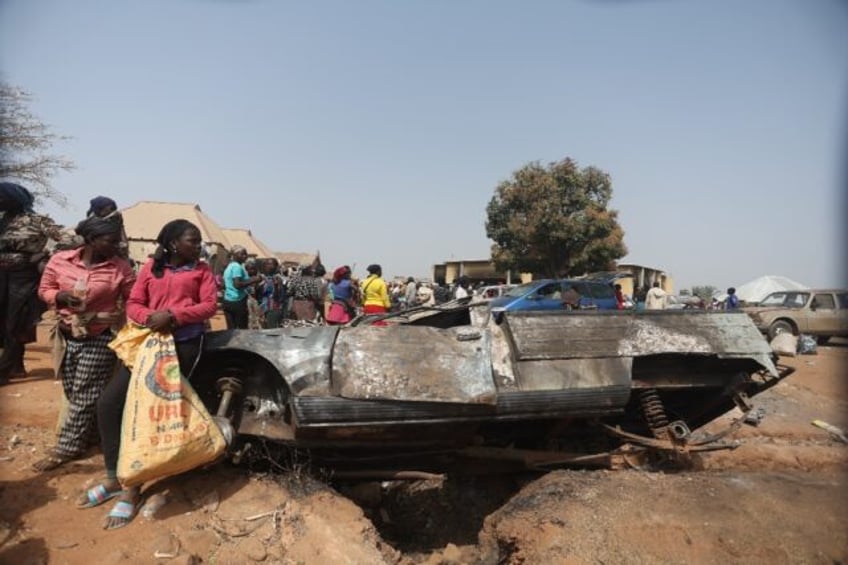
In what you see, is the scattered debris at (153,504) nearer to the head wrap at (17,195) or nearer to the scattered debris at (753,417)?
the head wrap at (17,195)

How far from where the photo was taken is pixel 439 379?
10.1ft

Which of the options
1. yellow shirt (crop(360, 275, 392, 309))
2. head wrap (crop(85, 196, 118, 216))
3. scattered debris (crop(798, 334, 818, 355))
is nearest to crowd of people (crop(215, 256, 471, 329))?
yellow shirt (crop(360, 275, 392, 309))

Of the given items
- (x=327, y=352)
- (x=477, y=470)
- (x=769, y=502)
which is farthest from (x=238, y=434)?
(x=769, y=502)

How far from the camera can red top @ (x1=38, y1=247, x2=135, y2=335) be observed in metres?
3.10

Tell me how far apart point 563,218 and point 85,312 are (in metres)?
22.3

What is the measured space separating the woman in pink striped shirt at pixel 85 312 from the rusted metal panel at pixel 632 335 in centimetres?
253

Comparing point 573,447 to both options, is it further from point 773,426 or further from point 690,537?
point 773,426

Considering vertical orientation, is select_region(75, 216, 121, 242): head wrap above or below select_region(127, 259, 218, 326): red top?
above

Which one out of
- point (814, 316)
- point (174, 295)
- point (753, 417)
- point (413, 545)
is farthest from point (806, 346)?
point (174, 295)

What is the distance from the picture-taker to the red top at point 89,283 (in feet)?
10.2

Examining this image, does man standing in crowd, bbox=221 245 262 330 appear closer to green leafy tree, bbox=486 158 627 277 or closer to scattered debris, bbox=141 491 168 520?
scattered debris, bbox=141 491 168 520

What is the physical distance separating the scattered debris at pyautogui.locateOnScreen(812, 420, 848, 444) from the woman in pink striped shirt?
774cm

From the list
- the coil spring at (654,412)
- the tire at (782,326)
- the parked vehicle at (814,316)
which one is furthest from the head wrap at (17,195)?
the tire at (782,326)

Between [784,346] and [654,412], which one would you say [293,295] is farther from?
[784,346]
